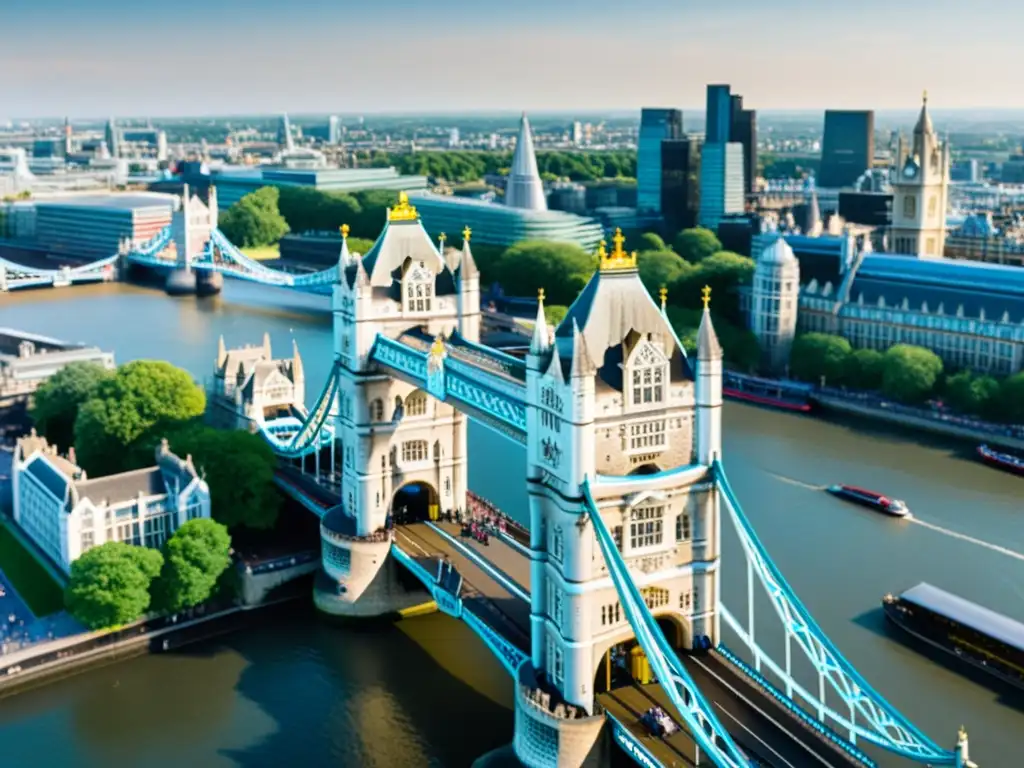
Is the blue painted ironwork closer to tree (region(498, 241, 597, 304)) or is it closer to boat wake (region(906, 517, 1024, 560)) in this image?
boat wake (region(906, 517, 1024, 560))

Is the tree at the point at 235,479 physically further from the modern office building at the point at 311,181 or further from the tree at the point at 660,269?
the modern office building at the point at 311,181

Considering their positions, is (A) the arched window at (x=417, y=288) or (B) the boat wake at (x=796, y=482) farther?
(B) the boat wake at (x=796, y=482)

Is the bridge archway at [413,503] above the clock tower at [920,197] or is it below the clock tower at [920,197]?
below

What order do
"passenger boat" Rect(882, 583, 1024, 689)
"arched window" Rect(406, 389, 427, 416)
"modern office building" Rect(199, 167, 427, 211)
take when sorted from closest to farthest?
1. "passenger boat" Rect(882, 583, 1024, 689)
2. "arched window" Rect(406, 389, 427, 416)
3. "modern office building" Rect(199, 167, 427, 211)

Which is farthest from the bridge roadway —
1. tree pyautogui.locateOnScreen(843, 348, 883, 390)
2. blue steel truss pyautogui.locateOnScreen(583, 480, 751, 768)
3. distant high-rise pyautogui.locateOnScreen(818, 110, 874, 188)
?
distant high-rise pyautogui.locateOnScreen(818, 110, 874, 188)

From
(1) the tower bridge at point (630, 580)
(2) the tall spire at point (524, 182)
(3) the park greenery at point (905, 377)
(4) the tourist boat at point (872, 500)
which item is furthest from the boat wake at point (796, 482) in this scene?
(2) the tall spire at point (524, 182)

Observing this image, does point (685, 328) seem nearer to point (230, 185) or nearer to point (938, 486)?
point (938, 486)
